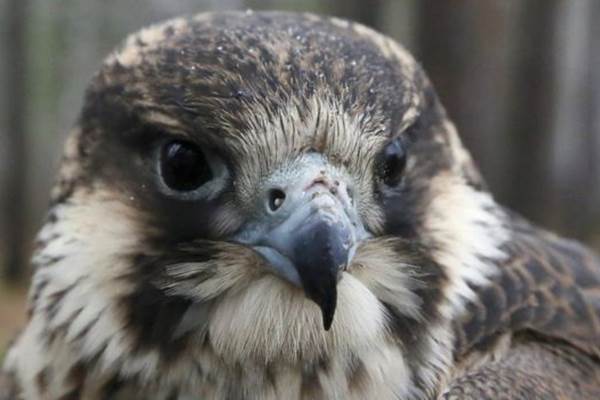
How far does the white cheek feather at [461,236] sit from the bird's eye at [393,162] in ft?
0.49

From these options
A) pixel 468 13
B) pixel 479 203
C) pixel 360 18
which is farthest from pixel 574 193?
pixel 479 203

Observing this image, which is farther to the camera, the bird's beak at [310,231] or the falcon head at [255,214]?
the falcon head at [255,214]

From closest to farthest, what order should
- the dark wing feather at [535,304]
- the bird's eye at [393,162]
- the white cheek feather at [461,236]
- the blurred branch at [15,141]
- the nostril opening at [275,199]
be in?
the nostril opening at [275,199]
the bird's eye at [393,162]
the white cheek feather at [461,236]
the dark wing feather at [535,304]
the blurred branch at [15,141]

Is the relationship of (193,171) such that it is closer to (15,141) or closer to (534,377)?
(534,377)

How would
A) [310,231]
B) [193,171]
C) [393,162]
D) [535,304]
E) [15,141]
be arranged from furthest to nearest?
[15,141], [535,304], [393,162], [193,171], [310,231]

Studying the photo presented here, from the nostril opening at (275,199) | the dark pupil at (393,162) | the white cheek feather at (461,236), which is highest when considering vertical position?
the dark pupil at (393,162)

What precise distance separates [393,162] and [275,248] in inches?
19.1

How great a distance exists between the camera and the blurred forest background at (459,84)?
7047mm

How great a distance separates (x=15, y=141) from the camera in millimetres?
12336

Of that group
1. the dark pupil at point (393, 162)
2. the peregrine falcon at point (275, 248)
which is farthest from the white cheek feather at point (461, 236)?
the dark pupil at point (393, 162)

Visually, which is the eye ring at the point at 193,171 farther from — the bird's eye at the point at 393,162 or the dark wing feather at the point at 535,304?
the dark wing feather at the point at 535,304

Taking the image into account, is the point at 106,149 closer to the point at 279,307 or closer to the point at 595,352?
the point at 279,307

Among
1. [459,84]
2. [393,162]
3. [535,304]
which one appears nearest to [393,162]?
[393,162]

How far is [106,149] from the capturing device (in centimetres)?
273
